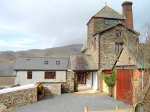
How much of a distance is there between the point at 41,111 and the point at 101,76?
15.1m

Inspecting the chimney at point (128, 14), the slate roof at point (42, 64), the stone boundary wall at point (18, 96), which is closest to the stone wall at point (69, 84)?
the slate roof at point (42, 64)

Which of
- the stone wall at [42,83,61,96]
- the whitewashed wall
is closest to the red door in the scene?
the stone wall at [42,83,61,96]

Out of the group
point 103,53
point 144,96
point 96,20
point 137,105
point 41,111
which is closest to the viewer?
point 144,96

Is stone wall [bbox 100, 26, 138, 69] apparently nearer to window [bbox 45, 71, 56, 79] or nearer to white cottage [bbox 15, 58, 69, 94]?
white cottage [bbox 15, 58, 69, 94]

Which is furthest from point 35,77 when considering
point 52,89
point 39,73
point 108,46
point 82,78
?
point 108,46

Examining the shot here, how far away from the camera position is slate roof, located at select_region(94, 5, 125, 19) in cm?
4064

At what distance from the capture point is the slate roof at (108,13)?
1600 inches

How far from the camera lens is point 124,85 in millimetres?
25844

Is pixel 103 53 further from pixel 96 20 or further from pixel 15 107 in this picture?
pixel 15 107

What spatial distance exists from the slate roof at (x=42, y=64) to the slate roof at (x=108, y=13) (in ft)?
30.2

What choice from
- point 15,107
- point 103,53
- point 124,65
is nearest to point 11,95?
point 15,107

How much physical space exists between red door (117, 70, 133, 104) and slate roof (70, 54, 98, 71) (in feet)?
32.8

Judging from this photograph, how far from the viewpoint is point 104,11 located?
136 ft

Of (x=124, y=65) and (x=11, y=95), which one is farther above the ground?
(x=124, y=65)
